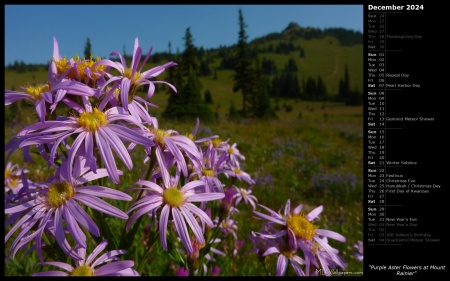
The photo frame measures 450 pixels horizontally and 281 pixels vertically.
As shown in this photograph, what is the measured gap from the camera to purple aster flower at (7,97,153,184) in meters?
1.32

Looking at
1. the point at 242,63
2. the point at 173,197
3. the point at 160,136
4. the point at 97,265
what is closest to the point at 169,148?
the point at 160,136

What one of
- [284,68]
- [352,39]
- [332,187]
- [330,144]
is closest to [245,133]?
[330,144]

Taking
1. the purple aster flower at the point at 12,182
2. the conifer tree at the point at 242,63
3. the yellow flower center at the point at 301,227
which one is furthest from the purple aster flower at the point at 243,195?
the conifer tree at the point at 242,63

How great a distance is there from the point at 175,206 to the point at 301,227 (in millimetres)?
883

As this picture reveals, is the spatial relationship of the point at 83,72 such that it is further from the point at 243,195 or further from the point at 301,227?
the point at 243,195

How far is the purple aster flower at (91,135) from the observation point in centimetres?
132

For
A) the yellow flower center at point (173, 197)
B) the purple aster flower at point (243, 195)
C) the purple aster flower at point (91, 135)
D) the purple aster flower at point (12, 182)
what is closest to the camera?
the purple aster flower at point (91, 135)

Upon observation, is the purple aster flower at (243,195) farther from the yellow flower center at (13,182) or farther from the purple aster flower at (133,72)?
the yellow flower center at (13,182)

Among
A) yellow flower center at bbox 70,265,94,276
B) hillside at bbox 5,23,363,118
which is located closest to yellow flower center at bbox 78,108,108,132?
yellow flower center at bbox 70,265,94,276

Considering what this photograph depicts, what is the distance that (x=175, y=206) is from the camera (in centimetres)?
163

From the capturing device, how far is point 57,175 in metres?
1.48

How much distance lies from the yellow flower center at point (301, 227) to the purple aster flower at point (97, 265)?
103 centimetres
